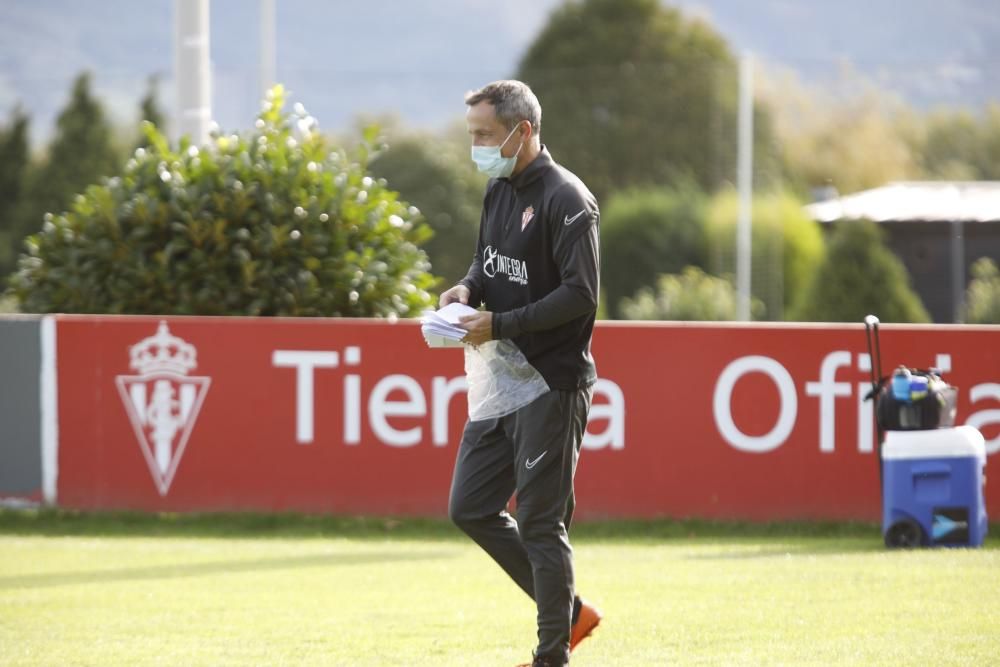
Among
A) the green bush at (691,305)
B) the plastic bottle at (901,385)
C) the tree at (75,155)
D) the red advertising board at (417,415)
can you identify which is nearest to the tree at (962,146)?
the tree at (75,155)

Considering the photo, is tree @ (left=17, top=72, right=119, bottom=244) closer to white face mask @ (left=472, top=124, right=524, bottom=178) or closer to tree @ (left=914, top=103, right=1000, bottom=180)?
tree @ (left=914, top=103, right=1000, bottom=180)

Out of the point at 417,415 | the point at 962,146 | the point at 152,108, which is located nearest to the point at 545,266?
the point at 417,415

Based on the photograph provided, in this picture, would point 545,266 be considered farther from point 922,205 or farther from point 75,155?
point 75,155

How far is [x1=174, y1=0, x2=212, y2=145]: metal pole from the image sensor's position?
14.0 meters

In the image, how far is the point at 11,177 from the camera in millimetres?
51125

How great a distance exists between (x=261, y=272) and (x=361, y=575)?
3280 millimetres

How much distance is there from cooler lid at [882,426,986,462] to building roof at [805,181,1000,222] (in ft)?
85.2

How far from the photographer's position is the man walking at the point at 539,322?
5996 millimetres

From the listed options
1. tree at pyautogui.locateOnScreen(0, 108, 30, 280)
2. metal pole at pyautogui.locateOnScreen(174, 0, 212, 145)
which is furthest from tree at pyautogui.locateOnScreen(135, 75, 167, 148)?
metal pole at pyautogui.locateOnScreen(174, 0, 212, 145)

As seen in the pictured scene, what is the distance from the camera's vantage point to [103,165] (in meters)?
48.2

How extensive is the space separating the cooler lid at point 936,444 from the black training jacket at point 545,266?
4027mm

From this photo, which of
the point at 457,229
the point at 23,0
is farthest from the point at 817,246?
the point at 23,0

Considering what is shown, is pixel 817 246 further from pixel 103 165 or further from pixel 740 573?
pixel 740 573

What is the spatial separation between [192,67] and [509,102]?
862 centimetres
